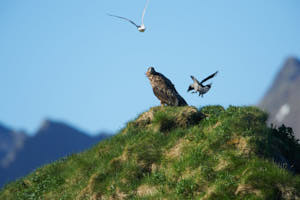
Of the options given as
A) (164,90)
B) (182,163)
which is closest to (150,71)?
(164,90)

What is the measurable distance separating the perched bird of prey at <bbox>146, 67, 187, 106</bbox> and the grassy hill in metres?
0.71

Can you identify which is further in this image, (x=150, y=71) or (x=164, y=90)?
(x=150, y=71)

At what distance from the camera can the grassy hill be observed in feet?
60.8

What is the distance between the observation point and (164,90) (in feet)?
84.5

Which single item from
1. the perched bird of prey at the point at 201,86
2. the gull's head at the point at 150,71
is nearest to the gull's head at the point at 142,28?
the gull's head at the point at 150,71

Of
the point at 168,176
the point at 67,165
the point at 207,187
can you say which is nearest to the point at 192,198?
the point at 207,187

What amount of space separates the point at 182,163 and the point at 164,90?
18.9 ft

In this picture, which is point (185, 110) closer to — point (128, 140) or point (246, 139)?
point (128, 140)

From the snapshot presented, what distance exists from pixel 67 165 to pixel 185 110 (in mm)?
6405

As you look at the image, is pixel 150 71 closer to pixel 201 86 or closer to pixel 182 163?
pixel 201 86

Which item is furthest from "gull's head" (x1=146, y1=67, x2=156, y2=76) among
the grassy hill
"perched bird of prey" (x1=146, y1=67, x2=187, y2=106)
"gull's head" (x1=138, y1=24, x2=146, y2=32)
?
"gull's head" (x1=138, y1=24, x2=146, y2=32)

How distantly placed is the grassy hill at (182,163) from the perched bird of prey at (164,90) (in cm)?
71

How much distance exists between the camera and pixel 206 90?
25141 millimetres

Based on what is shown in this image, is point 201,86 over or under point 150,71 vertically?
under
